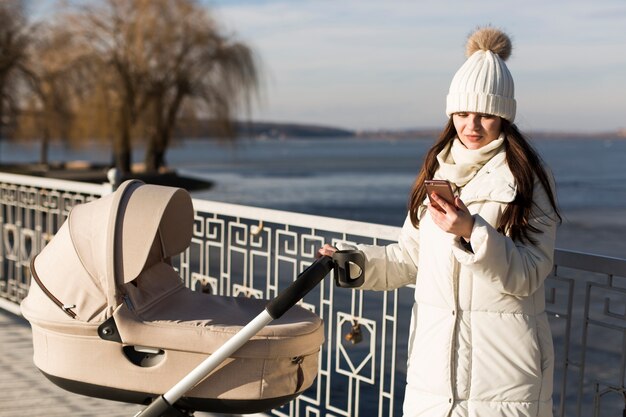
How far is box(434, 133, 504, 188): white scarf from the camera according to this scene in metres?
2.07

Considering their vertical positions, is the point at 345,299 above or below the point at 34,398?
below

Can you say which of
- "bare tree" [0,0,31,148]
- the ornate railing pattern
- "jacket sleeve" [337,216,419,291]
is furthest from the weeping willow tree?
"jacket sleeve" [337,216,419,291]

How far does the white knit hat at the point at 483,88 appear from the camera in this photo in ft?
6.71

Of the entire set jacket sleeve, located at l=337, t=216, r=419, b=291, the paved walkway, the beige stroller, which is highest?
jacket sleeve, located at l=337, t=216, r=419, b=291

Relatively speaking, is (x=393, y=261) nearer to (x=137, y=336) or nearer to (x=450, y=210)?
(x=450, y=210)

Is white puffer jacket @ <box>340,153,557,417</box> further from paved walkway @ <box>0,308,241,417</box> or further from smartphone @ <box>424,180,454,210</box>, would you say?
paved walkway @ <box>0,308,241,417</box>

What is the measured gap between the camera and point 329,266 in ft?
7.13

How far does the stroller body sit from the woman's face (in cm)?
70

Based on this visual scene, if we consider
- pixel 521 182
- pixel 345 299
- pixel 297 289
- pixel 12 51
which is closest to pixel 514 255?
pixel 521 182

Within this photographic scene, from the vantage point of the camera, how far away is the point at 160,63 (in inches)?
1037

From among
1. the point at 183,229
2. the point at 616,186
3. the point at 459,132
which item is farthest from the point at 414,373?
the point at 616,186

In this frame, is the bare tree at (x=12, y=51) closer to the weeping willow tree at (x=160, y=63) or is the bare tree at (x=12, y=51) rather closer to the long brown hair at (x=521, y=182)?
the weeping willow tree at (x=160, y=63)

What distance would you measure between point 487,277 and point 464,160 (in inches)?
13.9

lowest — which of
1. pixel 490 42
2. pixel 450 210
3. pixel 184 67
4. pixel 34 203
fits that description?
pixel 34 203
